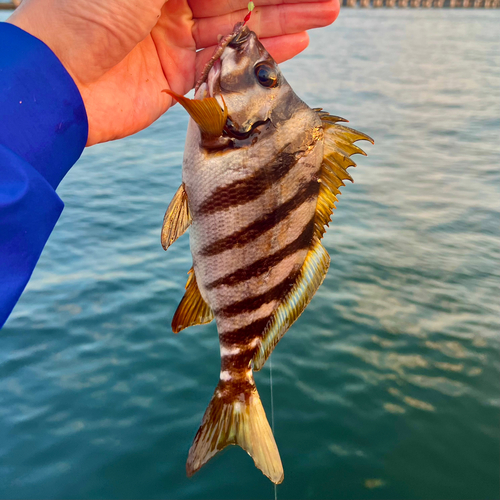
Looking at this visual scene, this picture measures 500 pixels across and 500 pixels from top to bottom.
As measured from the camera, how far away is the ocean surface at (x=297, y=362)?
5227 millimetres

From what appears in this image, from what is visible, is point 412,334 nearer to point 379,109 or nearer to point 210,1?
point 210,1

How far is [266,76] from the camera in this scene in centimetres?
212

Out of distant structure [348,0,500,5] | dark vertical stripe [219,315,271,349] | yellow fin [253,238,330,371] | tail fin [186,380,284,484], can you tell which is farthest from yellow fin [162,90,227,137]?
distant structure [348,0,500,5]

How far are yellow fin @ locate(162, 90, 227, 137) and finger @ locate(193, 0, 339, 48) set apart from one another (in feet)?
3.16

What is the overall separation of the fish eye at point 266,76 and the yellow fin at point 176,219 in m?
0.58

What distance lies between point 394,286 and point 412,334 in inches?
49.3

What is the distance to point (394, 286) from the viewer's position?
8.17m

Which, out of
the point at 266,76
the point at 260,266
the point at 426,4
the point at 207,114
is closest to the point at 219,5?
the point at 266,76

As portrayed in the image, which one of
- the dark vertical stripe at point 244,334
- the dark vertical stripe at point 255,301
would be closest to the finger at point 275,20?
the dark vertical stripe at point 255,301

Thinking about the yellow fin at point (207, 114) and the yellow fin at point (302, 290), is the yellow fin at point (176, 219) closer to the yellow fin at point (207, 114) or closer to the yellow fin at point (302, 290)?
the yellow fin at point (207, 114)

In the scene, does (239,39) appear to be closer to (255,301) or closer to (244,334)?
(255,301)

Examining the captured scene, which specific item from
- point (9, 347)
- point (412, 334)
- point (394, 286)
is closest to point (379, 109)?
point (394, 286)

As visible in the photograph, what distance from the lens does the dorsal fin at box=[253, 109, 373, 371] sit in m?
2.14

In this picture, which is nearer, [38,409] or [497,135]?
[38,409]
